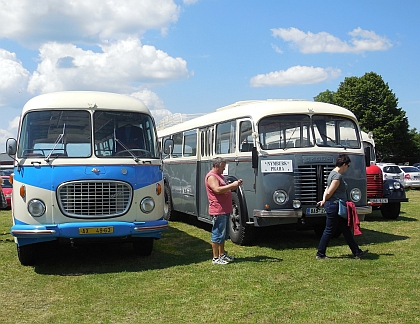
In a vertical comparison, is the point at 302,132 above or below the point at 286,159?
above

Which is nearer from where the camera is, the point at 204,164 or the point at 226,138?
the point at 226,138

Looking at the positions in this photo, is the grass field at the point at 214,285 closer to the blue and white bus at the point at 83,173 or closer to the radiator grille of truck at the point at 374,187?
the blue and white bus at the point at 83,173

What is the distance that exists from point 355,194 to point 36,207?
5955 millimetres

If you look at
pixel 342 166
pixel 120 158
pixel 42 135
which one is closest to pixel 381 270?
pixel 342 166

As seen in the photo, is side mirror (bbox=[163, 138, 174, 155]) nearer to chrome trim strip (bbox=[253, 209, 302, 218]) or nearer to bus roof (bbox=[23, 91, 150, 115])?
bus roof (bbox=[23, 91, 150, 115])

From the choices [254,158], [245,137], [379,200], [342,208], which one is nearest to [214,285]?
[342,208]

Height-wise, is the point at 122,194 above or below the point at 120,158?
below

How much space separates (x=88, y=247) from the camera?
11.0m

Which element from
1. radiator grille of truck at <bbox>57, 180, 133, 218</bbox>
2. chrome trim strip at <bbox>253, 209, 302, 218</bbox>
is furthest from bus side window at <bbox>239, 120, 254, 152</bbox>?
radiator grille of truck at <bbox>57, 180, 133, 218</bbox>

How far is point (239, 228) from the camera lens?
1077 centimetres

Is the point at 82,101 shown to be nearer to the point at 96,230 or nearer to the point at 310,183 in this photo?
the point at 96,230

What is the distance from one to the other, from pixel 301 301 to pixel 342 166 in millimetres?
2954

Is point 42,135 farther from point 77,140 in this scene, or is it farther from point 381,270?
point 381,270

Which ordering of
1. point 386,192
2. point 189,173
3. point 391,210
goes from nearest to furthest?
point 189,173
point 386,192
point 391,210
